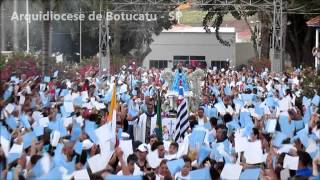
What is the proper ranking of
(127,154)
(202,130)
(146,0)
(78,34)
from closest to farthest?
(127,154)
(202,130)
(146,0)
(78,34)

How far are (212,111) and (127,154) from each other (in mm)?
5231

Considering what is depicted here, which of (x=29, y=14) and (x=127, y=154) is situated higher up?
(x=29, y=14)

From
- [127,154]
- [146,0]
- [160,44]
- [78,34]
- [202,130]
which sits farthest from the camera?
[160,44]

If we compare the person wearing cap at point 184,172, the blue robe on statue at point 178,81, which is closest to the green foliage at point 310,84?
the blue robe on statue at point 178,81

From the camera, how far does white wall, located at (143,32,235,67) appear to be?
71.8 metres

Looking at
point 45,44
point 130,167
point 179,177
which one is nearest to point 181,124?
point 130,167

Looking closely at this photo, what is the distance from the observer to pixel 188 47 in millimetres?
72812

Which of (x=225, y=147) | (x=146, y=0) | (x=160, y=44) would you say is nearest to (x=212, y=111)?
(x=225, y=147)

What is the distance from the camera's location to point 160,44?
72.4m

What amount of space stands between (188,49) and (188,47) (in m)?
0.25

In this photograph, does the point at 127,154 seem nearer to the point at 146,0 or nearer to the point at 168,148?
the point at 168,148

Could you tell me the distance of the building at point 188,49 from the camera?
71812mm

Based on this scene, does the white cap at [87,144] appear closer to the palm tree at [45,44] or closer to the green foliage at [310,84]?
the green foliage at [310,84]

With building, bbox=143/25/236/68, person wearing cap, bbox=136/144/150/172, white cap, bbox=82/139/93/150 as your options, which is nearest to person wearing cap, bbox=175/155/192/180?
person wearing cap, bbox=136/144/150/172
